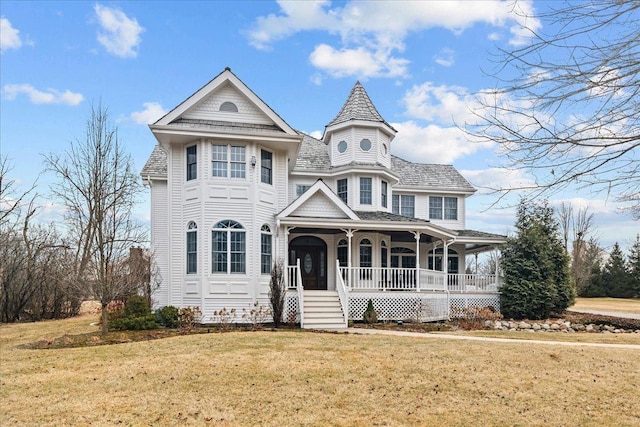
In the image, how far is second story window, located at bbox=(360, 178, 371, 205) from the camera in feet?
75.7

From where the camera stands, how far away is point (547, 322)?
64.8 ft

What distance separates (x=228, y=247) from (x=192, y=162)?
11.0ft

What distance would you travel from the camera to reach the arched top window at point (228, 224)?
17.7 metres

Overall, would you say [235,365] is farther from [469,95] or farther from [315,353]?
[469,95]

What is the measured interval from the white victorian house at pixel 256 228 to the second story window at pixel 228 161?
4 centimetres

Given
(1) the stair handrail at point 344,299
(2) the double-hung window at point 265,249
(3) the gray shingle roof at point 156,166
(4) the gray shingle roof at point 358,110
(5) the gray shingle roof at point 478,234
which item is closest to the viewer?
(1) the stair handrail at point 344,299

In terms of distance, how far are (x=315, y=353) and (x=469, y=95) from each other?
8.24 meters

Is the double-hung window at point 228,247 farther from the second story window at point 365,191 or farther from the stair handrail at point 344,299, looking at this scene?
the second story window at point 365,191

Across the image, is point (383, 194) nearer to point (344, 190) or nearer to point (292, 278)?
point (344, 190)

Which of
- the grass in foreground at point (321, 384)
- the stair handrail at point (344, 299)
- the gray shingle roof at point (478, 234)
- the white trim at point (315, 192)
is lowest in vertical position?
the grass in foreground at point (321, 384)

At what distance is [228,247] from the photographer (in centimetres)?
1761

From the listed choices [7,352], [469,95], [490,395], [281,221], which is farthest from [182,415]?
[281,221]

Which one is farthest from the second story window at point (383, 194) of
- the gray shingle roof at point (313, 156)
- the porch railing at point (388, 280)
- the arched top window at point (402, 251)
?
the porch railing at point (388, 280)

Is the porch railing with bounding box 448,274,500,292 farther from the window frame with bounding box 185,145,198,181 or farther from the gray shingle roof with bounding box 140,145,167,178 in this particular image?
the gray shingle roof with bounding box 140,145,167,178
